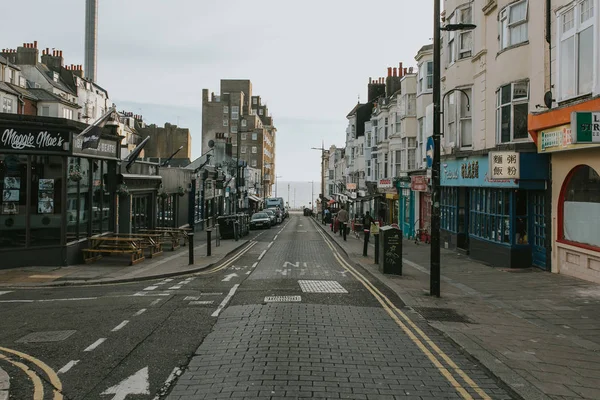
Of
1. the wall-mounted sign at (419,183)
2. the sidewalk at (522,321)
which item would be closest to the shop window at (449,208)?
the wall-mounted sign at (419,183)

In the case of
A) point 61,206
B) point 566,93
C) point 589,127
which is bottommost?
point 61,206

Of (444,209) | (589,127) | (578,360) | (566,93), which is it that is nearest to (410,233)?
(444,209)

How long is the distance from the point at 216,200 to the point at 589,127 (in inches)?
1516

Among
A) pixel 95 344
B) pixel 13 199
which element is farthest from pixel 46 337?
pixel 13 199

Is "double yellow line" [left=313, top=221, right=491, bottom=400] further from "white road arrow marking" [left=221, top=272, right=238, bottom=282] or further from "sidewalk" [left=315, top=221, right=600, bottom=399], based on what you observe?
"white road arrow marking" [left=221, top=272, right=238, bottom=282]

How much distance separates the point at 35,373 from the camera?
22.7 ft

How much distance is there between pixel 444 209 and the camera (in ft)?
88.5

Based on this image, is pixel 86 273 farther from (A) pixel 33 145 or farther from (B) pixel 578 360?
(B) pixel 578 360

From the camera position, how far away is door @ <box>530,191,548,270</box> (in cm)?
1692

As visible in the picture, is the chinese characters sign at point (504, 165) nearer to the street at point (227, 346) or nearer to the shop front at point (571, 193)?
the shop front at point (571, 193)

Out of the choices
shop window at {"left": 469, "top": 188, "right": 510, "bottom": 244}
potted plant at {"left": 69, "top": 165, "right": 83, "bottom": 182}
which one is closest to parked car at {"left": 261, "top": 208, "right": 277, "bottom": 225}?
shop window at {"left": 469, "top": 188, "right": 510, "bottom": 244}

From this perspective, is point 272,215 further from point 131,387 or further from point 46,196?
point 131,387

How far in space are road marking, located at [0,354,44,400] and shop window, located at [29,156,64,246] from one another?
1084 centimetres

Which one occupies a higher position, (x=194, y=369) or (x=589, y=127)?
(x=589, y=127)
